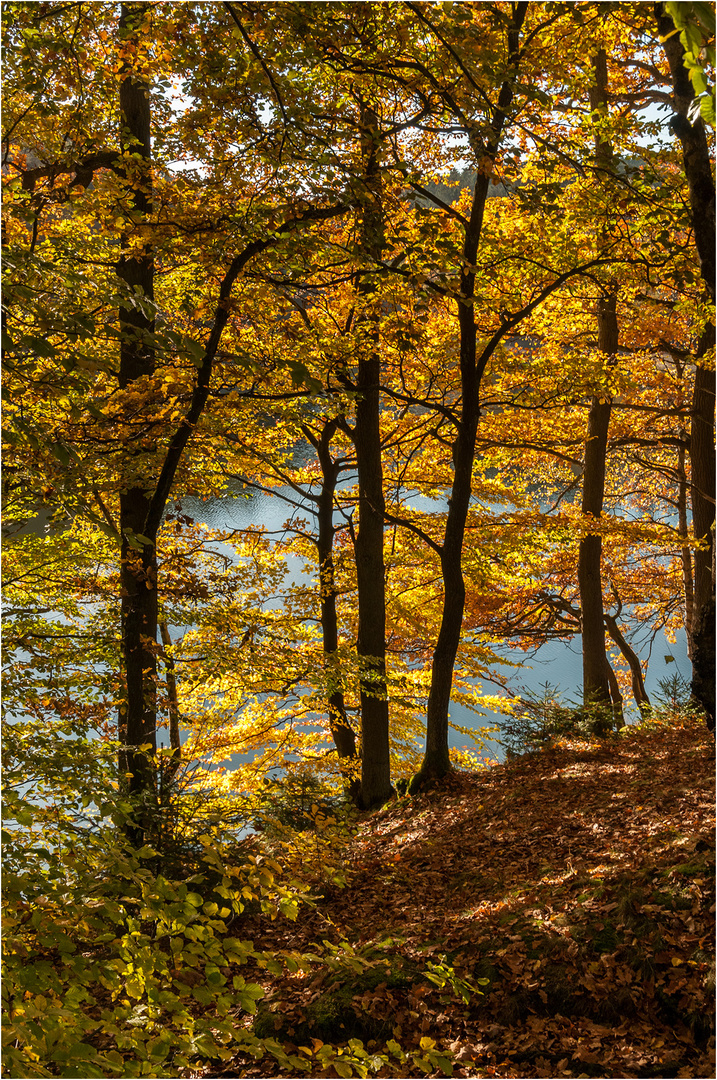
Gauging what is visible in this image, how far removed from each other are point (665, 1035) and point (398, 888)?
9.24 feet

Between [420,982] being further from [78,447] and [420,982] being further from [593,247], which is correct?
[593,247]

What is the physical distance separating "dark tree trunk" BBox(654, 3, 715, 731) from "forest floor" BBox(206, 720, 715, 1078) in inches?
42.7

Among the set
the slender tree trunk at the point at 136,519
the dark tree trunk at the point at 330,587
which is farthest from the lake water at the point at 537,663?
the slender tree trunk at the point at 136,519

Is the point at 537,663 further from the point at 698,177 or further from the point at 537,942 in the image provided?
the point at 698,177

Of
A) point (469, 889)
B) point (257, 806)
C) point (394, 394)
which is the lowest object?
point (469, 889)

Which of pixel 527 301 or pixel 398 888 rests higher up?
pixel 527 301

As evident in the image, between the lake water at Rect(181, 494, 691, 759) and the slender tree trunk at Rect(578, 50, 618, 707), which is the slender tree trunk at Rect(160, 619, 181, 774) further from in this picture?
the lake water at Rect(181, 494, 691, 759)

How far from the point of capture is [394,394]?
8.58 meters

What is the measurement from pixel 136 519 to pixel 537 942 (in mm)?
4752

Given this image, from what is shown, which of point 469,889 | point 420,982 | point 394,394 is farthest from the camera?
point 394,394

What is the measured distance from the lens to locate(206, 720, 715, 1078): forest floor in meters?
3.45

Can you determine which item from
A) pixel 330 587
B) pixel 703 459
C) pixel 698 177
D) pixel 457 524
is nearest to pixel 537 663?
pixel 703 459

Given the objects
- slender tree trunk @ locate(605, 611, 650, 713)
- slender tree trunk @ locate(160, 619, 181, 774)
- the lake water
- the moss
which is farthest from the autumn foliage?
the lake water

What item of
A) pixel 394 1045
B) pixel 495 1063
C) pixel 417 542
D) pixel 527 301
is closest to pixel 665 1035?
pixel 495 1063
